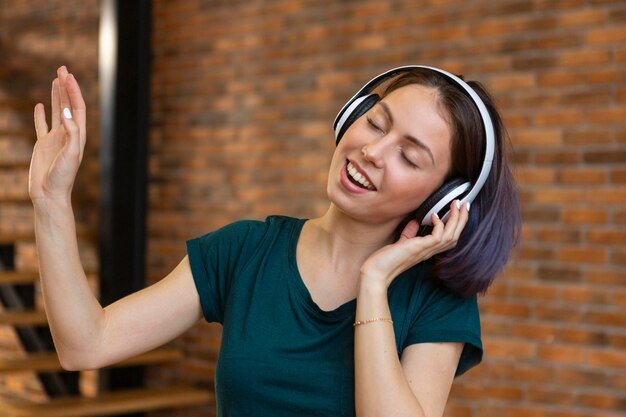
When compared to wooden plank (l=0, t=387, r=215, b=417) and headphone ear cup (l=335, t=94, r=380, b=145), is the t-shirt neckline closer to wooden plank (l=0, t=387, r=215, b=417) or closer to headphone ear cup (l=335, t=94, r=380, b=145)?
headphone ear cup (l=335, t=94, r=380, b=145)

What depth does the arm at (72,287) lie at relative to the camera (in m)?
1.44

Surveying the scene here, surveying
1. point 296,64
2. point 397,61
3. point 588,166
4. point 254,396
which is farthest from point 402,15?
point 254,396

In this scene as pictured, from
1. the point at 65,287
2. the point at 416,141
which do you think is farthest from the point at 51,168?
the point at 416,141

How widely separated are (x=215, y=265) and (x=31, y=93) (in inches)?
165

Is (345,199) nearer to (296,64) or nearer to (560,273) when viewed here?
(560,273)

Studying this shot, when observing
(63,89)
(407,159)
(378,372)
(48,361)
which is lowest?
(48,361)

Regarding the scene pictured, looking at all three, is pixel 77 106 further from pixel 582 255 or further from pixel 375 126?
pixel 582 255

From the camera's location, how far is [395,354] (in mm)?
1531

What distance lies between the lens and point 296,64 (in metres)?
4.33

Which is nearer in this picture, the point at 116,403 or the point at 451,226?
the point at 451,226

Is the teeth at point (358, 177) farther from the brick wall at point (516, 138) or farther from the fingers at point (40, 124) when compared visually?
the brick wall at point (516, 138)

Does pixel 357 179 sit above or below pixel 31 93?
below

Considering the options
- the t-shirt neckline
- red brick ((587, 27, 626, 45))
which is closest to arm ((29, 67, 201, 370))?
the t-shirt neckline

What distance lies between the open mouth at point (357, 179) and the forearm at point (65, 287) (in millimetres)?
464
